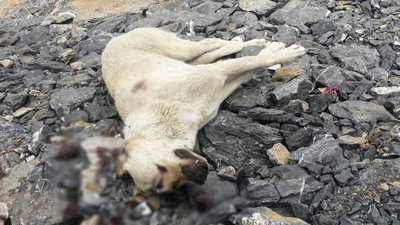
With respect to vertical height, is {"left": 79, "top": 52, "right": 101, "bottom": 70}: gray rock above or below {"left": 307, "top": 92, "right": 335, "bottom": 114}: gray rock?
below

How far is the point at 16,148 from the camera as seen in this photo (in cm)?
703

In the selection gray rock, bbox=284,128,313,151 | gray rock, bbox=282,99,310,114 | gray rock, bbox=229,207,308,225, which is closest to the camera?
gray rock, bbox=229,207,308,225

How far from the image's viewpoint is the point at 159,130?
558 cm

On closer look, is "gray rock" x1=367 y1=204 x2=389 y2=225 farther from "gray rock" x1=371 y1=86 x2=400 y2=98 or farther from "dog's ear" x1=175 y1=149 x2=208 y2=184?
"gray rock" x1=371 y1=86 x2=400 y2=98

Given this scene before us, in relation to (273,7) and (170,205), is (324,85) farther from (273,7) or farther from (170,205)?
(170,205)

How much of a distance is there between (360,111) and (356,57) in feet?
5.47

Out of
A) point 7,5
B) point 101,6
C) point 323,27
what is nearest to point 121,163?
point 323,27

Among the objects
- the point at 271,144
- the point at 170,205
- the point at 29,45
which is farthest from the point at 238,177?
the point at 29,45

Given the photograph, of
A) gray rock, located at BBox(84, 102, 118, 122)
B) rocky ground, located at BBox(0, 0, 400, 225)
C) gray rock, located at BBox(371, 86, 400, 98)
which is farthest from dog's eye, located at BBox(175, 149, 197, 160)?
gray rock, located at BBox(371, 86, 400, 98)

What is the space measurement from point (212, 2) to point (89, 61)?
303 cm

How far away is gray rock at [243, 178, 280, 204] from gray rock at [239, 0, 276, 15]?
5.01m

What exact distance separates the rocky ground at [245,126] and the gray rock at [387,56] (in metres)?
0.02

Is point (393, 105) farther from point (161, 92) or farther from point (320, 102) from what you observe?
point (161, 92)

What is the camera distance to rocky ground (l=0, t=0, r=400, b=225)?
13.3 feet
